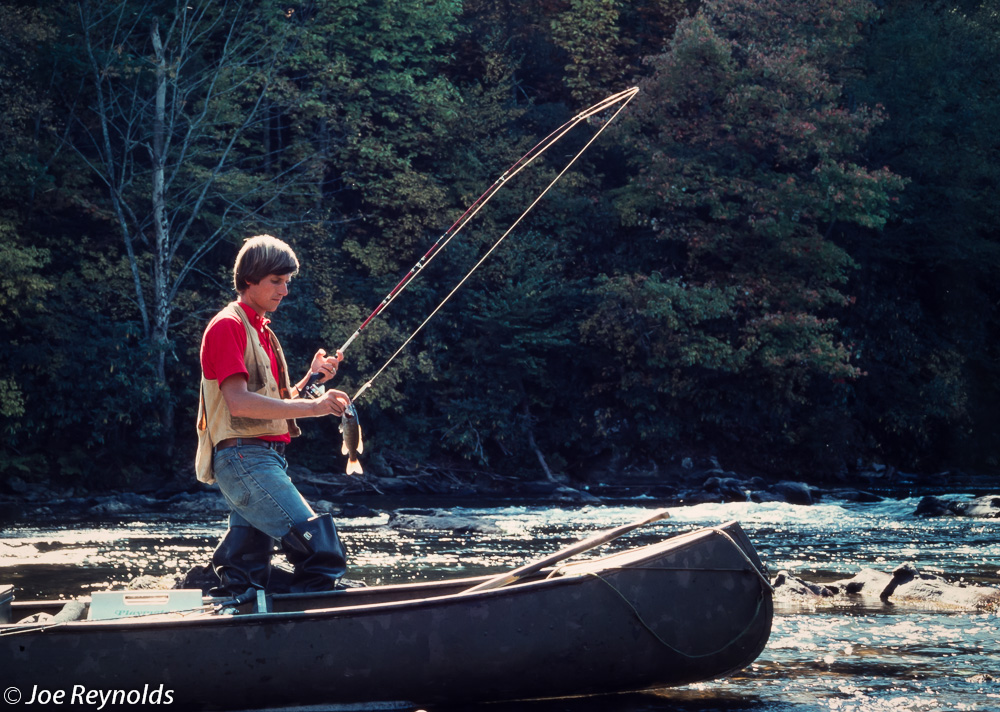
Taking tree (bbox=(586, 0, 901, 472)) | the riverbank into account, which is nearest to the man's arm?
the riverbank

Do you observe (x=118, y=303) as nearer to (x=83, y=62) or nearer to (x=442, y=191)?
(x=83, y=62)

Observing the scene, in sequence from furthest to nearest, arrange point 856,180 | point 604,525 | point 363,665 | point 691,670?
point 856,180
point 604,525
point 691,670
point 363,665

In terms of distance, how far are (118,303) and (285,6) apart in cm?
741

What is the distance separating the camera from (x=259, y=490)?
14.1 ft

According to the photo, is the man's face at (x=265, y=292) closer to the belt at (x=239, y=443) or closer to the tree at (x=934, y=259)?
the belt at (x=239, y=443)

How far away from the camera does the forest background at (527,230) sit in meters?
19.3

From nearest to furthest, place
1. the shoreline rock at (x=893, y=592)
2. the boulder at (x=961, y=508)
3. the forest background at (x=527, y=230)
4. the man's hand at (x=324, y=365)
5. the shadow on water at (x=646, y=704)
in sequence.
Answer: the shadow on water at (x=646, y=704), the man's hand at (x=324, y=365), the shoreline rock at (x=893, y=592), the boulder at (x=961, y=508), the forest background at (x=527, y=230)

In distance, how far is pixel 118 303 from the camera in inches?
774

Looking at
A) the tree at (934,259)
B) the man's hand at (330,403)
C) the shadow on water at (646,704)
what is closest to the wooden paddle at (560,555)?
the shadow on water at (646,704)

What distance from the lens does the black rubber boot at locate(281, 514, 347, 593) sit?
436cm

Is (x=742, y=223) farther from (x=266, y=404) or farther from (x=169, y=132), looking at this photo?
(x=266, y=404)

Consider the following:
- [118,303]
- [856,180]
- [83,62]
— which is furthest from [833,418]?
[83,62]

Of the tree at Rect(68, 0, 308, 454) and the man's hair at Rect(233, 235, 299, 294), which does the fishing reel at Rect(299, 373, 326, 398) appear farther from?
the tree at Rect(68, 0, 308, 454)

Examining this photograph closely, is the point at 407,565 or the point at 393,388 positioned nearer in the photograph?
the point at 407,565
